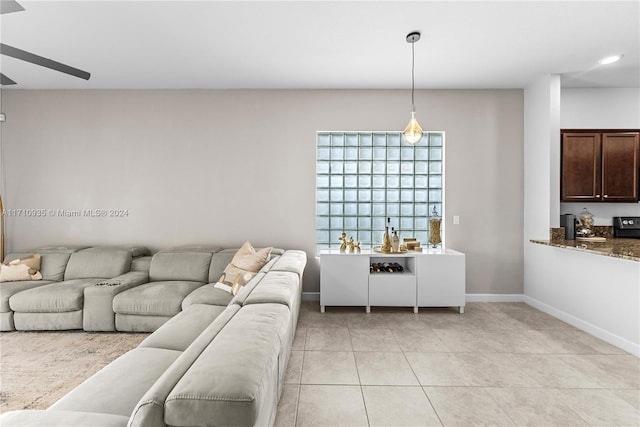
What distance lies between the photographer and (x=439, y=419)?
195cm

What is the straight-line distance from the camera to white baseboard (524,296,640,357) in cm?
290

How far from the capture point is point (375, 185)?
4.50 meters

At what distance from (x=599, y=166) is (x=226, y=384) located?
4924 millimetres

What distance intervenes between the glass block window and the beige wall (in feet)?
0.62

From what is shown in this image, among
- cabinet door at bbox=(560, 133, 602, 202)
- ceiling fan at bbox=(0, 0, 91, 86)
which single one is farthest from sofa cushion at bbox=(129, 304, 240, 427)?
cabinet door at bbox=(560, 133, 602, 202)

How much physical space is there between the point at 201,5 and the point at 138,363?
2545 millimetres

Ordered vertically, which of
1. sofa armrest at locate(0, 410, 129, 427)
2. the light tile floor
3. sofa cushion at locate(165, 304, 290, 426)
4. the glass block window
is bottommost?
the light tile floor

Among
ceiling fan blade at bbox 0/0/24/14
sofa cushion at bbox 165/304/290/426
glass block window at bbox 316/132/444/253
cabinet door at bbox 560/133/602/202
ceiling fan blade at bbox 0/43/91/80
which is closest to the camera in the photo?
sofa cushion at bbox 165/304/290/426

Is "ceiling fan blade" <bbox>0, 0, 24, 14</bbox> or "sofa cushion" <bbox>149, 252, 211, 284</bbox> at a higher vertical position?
"ceiling fan blade" <bbox>0, 0, 24, 14</bbox>

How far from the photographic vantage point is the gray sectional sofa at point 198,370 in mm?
1063

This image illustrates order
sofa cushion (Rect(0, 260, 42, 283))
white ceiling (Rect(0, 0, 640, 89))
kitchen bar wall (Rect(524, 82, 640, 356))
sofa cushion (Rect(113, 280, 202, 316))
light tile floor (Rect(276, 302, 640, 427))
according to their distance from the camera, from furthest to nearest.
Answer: sofa cushion (Rect(0, 260, 42, 283))
sofa cushion (Rect(113, 280, 202, 316))
kitchen bar wall (Rect(524, 82, 640, 356))
white ceiling (Rect(0, 0, 640, 89))
light tile floor (Rect(276, 302, 640, 427))

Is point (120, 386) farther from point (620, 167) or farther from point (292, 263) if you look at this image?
point (620, 167)

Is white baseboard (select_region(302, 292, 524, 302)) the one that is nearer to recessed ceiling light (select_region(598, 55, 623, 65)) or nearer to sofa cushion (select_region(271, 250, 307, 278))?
sofa cushion (select_region(271, 250, 307, 278))

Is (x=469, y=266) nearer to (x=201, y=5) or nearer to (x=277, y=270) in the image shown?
(x=277, y=270)
